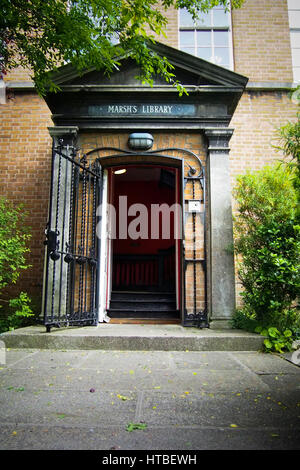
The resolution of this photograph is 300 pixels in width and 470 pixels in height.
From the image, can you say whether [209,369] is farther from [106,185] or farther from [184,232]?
[106,185]

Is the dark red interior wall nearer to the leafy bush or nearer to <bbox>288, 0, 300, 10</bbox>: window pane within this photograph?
the leafy bush

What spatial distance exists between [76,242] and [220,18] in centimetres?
687

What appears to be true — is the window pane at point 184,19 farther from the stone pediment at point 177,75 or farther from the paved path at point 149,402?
the paved path at point 149,402

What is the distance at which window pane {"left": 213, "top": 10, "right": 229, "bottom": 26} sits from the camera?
24.5 feet

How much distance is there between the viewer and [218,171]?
508 centimetres

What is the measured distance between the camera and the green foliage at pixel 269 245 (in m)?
3.93

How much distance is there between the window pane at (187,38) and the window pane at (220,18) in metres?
0.67

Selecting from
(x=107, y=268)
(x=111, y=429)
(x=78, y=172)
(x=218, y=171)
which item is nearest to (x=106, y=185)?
(x=78, y=172)

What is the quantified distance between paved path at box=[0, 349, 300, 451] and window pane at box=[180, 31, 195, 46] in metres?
7.43

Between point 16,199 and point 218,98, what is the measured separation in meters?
4.68

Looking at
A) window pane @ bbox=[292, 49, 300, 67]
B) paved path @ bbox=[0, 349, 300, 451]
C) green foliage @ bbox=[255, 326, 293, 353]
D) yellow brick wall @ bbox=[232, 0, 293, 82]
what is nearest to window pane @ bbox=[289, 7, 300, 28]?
yellow brick wall @ bbox=[232, 0, 293, 82]

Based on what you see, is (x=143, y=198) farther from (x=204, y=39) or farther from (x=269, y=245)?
(x=269, y=245)

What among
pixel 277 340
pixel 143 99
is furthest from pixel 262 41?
pixel 277 340

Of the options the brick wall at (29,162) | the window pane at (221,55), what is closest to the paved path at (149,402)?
the brick wall at (29,162)
